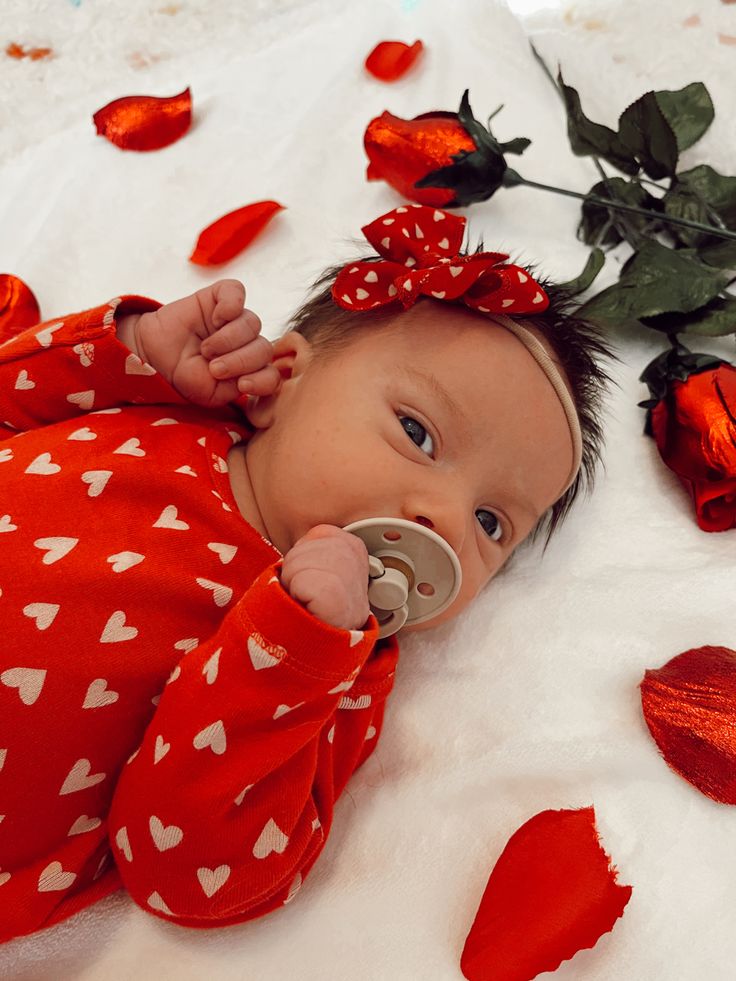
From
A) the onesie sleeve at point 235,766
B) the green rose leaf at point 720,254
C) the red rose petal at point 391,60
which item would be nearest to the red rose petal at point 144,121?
the red rose petal at point 391,60

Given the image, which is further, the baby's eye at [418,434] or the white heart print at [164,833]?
the baby's eye at [418,434]

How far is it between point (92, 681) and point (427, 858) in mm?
382

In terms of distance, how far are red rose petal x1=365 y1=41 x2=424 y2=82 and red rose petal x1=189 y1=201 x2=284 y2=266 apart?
351 millimetres

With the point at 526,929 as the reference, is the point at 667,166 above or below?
above

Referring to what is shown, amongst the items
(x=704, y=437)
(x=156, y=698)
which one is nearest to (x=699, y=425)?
Answer: (x=704, y=437)

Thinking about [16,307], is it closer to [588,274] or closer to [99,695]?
[99,695]

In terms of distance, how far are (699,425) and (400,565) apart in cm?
46

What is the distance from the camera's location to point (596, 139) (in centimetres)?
125

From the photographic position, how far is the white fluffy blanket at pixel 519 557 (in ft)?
2.80

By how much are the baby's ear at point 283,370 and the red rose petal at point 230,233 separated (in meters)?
0.38

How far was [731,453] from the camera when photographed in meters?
1.05

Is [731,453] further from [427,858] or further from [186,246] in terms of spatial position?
[186,246]

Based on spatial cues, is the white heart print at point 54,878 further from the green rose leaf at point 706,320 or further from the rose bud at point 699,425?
the green rose leaf at point 706,320

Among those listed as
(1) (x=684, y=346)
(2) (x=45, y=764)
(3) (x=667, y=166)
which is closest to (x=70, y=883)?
(2) (x=45, y=764)
